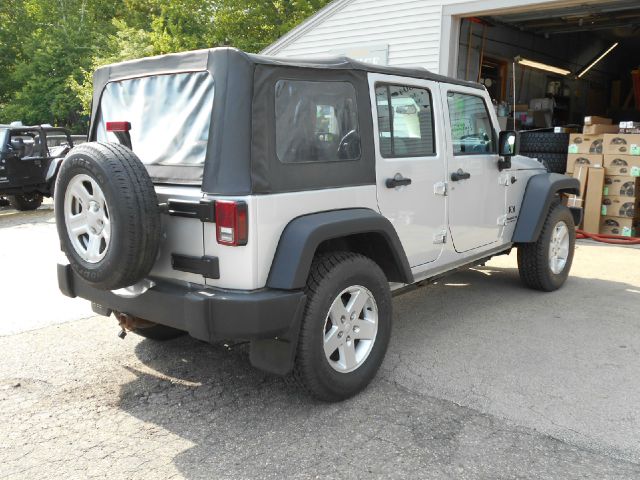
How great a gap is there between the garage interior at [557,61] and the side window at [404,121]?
717 centimetres

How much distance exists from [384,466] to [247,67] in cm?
205

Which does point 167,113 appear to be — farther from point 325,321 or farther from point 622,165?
point 622,165

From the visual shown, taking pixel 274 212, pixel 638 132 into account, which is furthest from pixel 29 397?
pixel 638 132

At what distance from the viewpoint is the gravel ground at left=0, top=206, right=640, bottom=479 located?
2.78m

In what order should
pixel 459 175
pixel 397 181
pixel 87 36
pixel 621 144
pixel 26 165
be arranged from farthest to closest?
1. pixel 87 36
2. pixel 26 165
3. pixel 621 144
4. pixel 459 175
5. pixel 397 181

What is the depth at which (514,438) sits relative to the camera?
3010mm

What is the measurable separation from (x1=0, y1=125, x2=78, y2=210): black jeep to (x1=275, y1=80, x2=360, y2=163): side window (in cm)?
941

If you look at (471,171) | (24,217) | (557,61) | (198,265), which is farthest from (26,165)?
(557,61)

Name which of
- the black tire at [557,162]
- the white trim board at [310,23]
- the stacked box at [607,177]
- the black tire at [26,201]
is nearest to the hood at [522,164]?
the stacked box at [607,177]

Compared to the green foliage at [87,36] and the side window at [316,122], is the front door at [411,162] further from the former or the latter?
the green foliage at [87,36]

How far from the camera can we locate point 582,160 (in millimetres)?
9422

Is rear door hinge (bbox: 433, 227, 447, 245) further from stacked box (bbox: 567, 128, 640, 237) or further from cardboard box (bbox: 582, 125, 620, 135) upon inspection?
cardboard box (bbox: 582, 125, 620, 135)

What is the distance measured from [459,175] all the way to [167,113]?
218 cm

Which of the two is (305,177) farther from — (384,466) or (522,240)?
(522,240)
